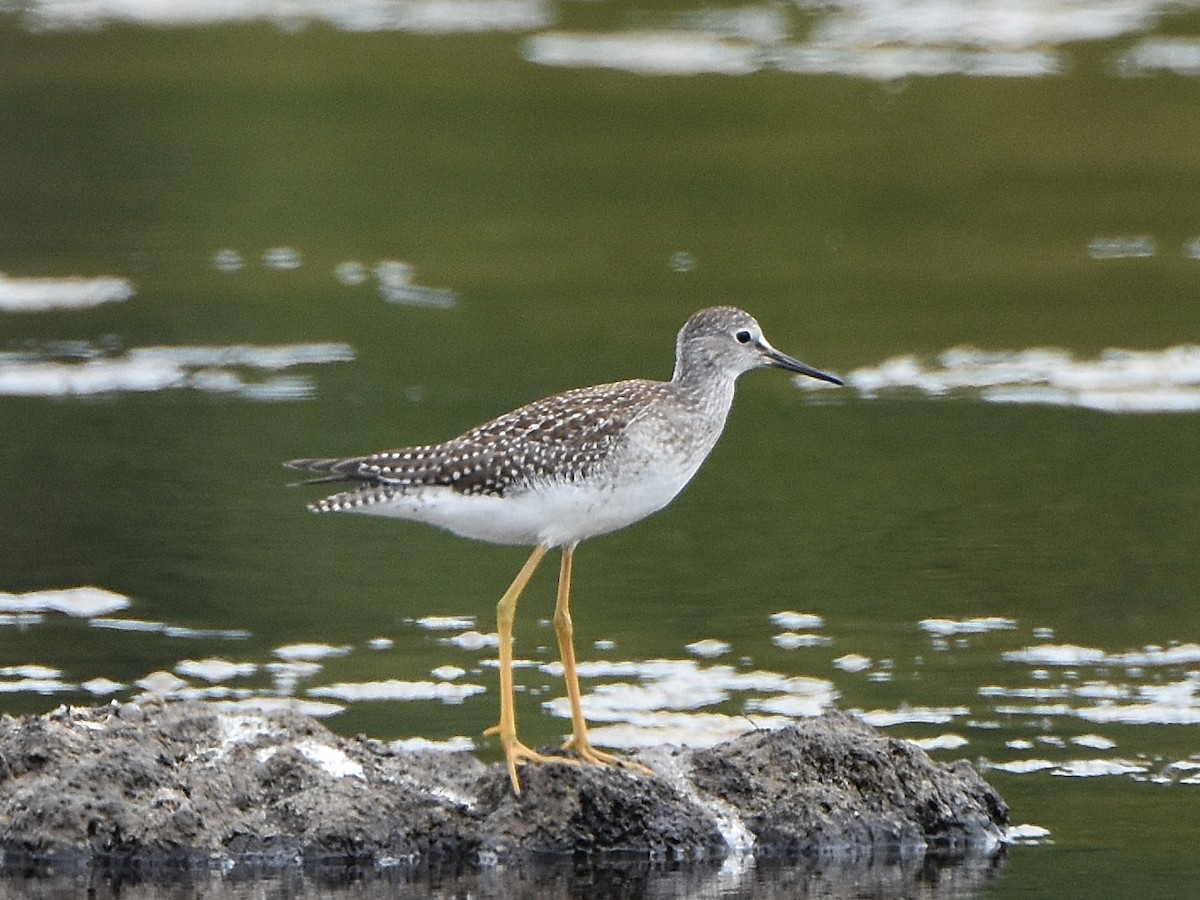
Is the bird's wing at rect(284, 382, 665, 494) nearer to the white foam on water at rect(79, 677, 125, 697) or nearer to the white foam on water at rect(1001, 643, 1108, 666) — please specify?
the white foam on water at rect(79, 677, 125, 697)

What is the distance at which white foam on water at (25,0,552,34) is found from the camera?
1255 inches

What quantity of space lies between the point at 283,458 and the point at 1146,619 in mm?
5257

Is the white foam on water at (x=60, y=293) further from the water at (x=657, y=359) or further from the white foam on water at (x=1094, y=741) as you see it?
the white foam on water at (x=1094, y=741)

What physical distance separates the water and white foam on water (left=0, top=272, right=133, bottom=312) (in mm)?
86

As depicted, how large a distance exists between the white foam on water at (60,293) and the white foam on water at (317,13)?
12.3 m

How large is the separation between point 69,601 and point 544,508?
3.80 m

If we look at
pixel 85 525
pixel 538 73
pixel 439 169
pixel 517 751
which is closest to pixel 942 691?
pixel 517 751

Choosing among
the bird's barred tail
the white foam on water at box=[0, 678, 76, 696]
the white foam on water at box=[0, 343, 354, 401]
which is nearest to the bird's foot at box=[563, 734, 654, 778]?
the bird's barred tail

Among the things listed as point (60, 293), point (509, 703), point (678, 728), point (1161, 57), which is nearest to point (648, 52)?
point (1161, 57)

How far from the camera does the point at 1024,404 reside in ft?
53.4

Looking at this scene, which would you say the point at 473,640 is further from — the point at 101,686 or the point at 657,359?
the point at 657,359

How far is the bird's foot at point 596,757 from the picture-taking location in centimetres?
923

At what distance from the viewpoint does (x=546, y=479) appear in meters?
9.33

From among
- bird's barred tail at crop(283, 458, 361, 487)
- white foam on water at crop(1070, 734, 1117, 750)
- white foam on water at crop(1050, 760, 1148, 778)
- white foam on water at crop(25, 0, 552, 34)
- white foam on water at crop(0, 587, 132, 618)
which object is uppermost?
white foam on water at crop(25, 0, 552, 34)
